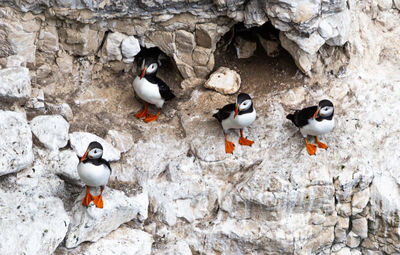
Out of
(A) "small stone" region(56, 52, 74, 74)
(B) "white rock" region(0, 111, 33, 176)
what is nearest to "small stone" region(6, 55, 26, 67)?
(A) "small stone" region(56, 52, 74, 74)

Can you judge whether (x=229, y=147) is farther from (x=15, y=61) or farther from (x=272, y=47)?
(x=15, y=61)

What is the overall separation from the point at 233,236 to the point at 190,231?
0.56 metres

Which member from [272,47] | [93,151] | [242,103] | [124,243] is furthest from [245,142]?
[93,151]

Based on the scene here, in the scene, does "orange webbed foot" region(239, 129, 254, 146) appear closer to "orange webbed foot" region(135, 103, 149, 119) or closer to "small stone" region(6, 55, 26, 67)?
"orange webbed foot" region(135, 103, 149, 119)

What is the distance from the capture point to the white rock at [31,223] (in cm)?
638

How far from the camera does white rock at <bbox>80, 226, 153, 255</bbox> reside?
704 cm

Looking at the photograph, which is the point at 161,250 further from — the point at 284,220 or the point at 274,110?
the point at 274,110

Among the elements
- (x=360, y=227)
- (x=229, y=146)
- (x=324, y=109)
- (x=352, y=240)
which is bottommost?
(x=352, y=240)

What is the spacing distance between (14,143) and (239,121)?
9.22ft

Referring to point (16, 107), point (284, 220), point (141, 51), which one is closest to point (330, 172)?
point (284, 220)

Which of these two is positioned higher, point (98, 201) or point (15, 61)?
point (15, 61)

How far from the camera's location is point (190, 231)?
7.66 m

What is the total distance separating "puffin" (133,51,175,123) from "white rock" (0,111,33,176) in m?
1.74

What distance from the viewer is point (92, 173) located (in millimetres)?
6691
